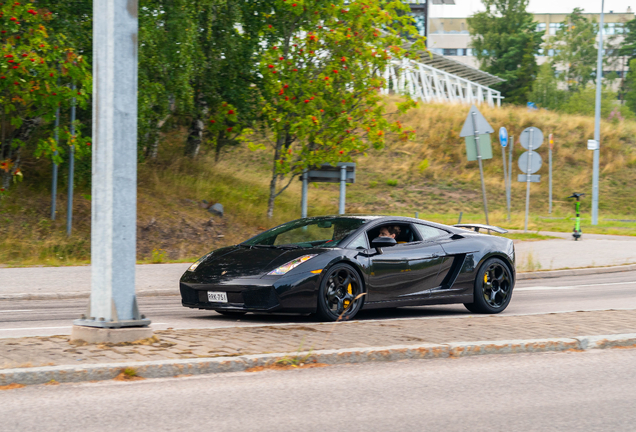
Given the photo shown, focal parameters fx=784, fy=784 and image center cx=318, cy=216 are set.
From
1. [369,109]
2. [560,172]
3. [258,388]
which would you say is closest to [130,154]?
[258,388]

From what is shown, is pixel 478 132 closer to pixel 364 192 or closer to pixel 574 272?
pixel 574 272

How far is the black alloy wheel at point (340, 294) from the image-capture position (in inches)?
344

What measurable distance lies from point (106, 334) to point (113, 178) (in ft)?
4.31

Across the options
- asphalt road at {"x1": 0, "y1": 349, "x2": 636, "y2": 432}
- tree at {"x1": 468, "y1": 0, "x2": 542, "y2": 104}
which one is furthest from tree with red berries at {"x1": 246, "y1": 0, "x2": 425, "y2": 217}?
tree at {"x1": 468, "y1": 0, "x2": 542, "y2": 104}

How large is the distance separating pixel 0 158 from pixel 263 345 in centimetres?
1447

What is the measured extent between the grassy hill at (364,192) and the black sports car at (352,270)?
8.40m

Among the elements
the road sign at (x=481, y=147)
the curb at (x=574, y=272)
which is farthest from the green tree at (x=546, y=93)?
the curb at (x=574, y=272)

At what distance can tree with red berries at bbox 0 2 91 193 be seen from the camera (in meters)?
15.8

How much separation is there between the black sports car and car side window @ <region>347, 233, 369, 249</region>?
1 cm

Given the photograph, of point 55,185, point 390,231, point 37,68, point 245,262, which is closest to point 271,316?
point 245,262

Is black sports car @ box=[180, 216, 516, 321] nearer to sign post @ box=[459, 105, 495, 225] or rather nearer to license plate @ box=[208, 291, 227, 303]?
license plate @ box=[208, 291, 227, 303]

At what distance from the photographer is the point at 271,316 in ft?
31.5

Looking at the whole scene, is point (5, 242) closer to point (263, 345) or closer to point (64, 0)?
point (64, 0)

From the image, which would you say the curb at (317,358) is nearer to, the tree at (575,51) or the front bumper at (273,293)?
the front bumper at (273,293)
